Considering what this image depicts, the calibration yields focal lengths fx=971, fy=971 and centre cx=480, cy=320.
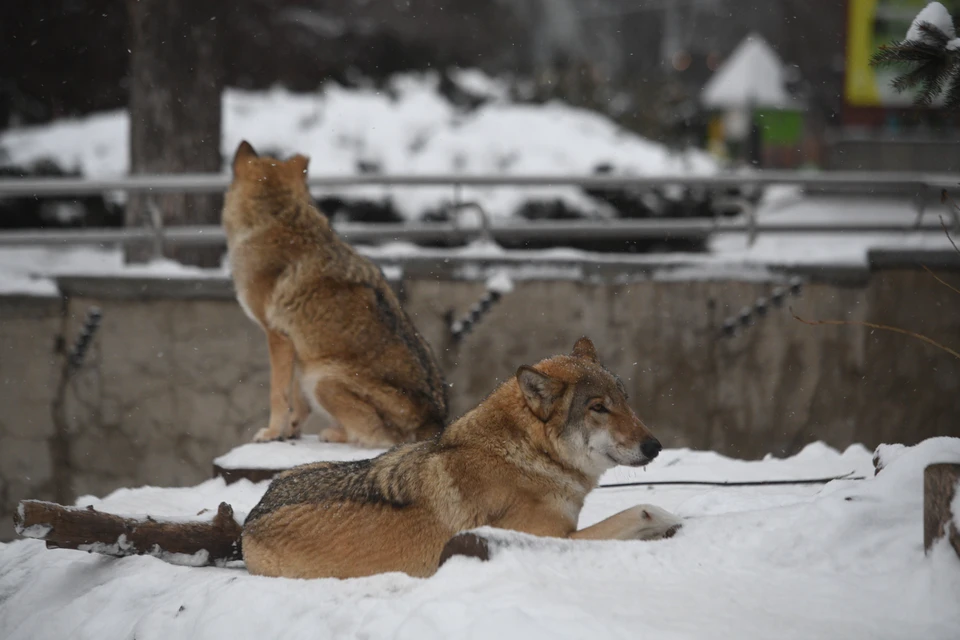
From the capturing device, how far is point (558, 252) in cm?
1023

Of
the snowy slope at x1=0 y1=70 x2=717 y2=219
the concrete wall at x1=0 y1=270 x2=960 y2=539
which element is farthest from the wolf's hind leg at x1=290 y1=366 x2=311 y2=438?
the snowy slope at x1=0 y1=70 x2=717 y2=219

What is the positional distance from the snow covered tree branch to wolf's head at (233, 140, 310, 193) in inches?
175

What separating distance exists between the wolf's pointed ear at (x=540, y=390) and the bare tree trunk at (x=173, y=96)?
7723mm

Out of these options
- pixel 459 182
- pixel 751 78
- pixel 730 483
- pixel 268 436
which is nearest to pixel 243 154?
pixel 268 436

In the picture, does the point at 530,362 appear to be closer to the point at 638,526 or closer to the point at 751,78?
the point at 638,526

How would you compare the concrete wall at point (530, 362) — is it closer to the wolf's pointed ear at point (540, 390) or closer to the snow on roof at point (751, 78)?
the wolf's pointed ear at point (540, 390)

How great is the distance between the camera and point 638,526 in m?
4.41

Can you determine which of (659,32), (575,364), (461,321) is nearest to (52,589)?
(575,364)

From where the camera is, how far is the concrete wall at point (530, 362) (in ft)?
30.8

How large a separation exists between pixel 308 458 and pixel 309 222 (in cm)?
183

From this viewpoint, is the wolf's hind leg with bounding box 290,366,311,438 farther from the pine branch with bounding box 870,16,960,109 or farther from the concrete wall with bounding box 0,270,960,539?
the pine branch with bounding box 870,16,960,109

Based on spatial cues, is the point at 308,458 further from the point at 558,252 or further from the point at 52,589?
the point at 558,252

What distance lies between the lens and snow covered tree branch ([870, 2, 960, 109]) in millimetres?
4277

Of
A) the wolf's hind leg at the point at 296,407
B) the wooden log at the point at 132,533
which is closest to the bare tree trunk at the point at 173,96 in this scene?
the wolf's hind leg at the point at 296,407
